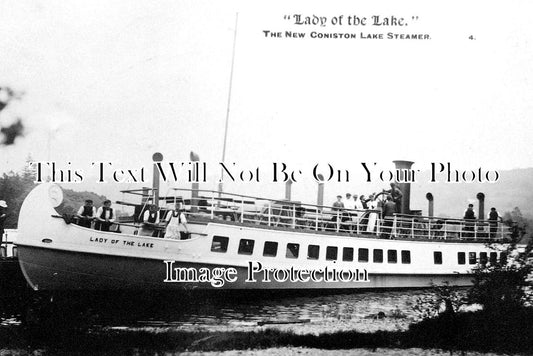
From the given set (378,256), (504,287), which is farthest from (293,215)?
(504,287)

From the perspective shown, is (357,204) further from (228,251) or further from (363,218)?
(228,251)

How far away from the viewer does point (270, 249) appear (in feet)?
51.3

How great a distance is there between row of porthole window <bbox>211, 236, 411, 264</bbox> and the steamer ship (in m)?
0.03

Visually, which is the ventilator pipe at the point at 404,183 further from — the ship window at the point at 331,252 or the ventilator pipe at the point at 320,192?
the ship window at the point at 331,252

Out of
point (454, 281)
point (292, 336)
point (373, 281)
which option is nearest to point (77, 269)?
point (292, 336)

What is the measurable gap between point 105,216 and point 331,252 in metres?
6.75

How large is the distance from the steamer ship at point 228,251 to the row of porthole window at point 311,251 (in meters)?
0.03

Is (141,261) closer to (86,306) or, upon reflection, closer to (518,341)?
(86,306)

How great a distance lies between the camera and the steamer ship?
43.7ft

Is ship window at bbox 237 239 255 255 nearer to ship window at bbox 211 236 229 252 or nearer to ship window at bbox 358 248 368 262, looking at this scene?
ship window at bbox 211 236 229 252

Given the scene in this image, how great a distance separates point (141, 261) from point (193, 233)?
150cm

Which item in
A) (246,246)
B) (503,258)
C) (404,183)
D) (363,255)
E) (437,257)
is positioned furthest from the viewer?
(404,183)

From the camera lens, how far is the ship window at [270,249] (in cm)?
1559

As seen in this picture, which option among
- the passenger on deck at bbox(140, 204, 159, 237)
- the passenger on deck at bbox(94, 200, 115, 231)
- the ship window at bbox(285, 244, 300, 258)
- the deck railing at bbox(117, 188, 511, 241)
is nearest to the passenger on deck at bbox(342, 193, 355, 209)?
the deck railing at bbox(117, 188, 511, 241)
